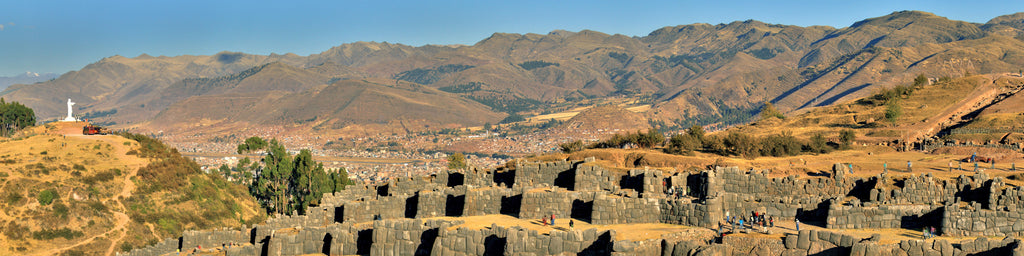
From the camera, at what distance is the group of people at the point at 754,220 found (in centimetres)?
2689

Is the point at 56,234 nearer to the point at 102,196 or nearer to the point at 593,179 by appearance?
the point at 102,196

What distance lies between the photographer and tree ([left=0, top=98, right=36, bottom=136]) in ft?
301

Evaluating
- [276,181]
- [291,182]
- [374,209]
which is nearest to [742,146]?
[374,209]

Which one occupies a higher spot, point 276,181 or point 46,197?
point 276,181

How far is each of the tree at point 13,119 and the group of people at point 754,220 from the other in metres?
88.4

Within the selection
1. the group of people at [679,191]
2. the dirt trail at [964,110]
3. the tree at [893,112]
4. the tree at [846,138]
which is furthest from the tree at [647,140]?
the group of people at [679,191]

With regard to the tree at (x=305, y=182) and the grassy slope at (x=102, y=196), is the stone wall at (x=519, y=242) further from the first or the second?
the grassy slope at (x=102, y=196)

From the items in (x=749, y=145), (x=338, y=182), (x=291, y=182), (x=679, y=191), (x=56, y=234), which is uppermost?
(x=749, y=145)

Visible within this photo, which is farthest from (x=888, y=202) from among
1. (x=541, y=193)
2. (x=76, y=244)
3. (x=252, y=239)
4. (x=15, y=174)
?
(x=15, y=174)

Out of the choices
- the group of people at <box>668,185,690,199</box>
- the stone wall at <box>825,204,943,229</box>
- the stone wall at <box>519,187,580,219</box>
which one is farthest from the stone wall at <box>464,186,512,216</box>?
the stone wall at <box>825,204,943,229</box>

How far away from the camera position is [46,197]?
205 ft

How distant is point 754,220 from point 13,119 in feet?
298

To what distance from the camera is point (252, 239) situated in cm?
3312

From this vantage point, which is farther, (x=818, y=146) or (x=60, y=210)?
(x=60, y=210)
